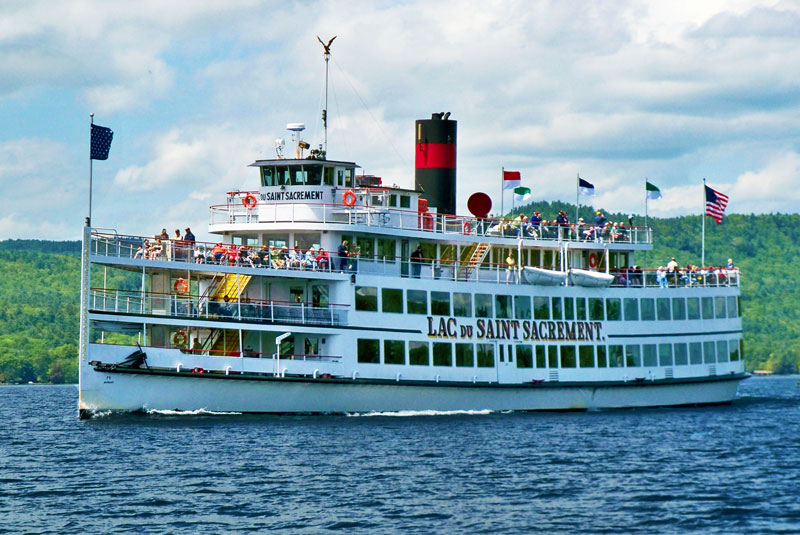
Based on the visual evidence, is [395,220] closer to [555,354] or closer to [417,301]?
[417,301]

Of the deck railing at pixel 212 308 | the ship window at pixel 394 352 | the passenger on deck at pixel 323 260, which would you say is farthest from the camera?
the ship window at pixel 394 352

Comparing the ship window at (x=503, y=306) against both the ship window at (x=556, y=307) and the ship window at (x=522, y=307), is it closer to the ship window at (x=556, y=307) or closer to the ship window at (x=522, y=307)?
the ship window at (x=522, y=307)

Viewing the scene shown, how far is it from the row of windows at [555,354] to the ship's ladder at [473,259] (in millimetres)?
2591

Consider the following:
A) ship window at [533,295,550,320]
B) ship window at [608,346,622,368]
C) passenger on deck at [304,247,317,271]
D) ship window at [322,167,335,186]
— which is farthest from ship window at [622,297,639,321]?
passenger on deck at [304,247,317,271]

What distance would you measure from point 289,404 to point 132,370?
4.96 metres

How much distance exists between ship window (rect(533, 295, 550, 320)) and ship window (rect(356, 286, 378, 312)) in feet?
22.3

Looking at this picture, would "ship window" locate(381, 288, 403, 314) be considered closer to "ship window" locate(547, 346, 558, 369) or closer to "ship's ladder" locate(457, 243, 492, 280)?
"ship's ladder" locate(457, 243, 492, 280)

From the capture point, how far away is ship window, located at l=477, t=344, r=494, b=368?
1635 inches

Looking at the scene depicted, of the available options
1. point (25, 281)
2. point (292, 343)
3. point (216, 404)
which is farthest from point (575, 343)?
point (25, 281)

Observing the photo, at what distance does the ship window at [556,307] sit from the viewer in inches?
1721

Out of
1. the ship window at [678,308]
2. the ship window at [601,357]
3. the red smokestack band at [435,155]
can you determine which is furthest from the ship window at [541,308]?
the red smokestack band at [435,155]

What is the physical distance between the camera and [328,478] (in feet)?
91.0

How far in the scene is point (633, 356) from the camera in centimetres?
4553

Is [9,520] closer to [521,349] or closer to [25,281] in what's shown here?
[521,349]
